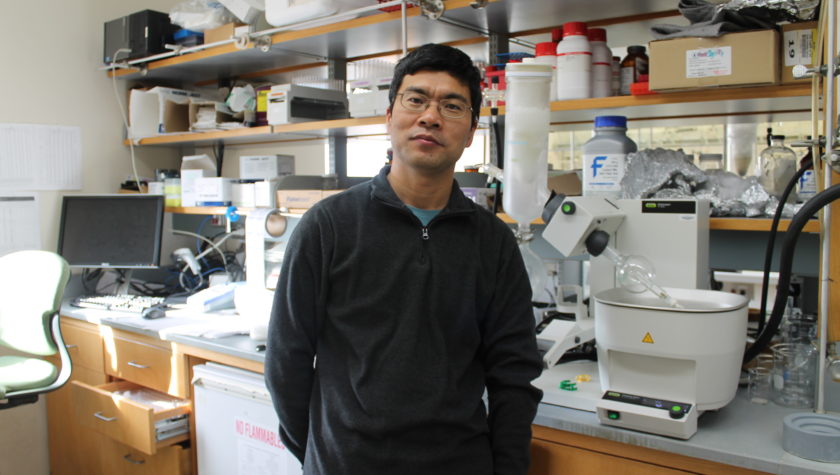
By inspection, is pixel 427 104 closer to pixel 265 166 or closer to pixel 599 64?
pixel 599 64

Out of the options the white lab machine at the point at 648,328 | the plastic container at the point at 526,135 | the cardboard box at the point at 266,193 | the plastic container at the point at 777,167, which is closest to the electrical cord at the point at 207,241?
the cardboard box at the point at 266,193

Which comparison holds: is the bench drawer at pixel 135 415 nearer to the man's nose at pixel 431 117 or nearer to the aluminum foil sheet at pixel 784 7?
the man's nose at pixel 431 117

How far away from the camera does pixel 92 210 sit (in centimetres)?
294

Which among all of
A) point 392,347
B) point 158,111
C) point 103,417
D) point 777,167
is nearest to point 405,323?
point 392,347

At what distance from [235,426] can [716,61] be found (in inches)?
68.8

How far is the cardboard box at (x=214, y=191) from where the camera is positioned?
109 inches

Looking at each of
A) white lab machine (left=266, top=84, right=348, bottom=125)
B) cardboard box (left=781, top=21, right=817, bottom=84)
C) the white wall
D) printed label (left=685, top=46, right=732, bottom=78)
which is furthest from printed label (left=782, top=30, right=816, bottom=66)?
the white wall

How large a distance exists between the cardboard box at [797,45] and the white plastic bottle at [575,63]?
471 millimetres

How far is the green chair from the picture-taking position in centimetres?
230

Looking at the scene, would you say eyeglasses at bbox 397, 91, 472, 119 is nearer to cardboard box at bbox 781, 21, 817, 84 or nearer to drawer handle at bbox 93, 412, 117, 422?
cardboard box at bbox 781, 21, 817, 84

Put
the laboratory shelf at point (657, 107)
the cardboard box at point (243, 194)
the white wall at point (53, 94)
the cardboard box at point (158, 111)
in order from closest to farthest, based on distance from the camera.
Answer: the laboratory shelf at point (657, 107) → the cardboard box at point (243, 194) → the white wall at point (53, 94) → the cardboard box at point (158, 111)

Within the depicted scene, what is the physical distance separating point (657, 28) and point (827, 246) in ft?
2.18

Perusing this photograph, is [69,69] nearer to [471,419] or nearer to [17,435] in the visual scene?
[17,435]

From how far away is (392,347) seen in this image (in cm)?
124
